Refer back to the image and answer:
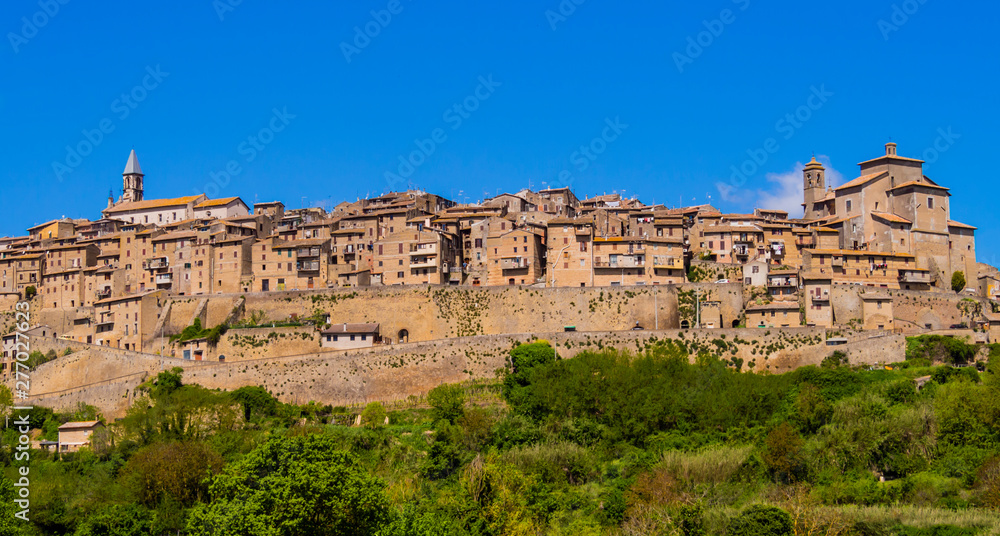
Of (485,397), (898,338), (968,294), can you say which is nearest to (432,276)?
(485,397)

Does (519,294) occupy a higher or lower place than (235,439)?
higher

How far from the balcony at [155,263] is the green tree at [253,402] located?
63.6 feet

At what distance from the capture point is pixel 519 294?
6806 cm

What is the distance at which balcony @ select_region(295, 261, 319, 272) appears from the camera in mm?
74062

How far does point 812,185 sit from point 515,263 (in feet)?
84.0

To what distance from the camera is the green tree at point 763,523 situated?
4009cm

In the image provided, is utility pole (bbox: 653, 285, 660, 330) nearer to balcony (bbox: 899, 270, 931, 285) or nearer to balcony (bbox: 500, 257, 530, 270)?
balcony (bbox: 500, 257, 530, 270)

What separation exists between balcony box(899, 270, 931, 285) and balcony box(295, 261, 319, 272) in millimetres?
36411

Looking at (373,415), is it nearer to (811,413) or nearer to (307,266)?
(307,266)

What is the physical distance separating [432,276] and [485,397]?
529 inches

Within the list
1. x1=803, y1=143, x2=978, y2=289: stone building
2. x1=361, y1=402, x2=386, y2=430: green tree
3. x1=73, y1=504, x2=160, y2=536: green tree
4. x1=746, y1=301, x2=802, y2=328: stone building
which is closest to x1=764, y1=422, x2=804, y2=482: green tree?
x1=746, y1=301, x2=802, y2=328: stone building

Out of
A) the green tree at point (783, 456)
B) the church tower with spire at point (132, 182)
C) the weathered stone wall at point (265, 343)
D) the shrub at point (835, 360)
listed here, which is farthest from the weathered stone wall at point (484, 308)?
the church tower with spire at point (132, 182)

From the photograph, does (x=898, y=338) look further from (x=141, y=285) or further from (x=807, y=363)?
(x=141, y=285)

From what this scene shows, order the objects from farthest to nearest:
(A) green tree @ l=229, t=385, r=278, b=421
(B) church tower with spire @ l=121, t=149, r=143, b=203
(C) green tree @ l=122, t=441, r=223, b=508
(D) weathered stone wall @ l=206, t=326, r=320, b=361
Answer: (B) church tower with spire @ l=121, t=149, r=143, b=203
(D) weathered stone wall @ l=206, t=326, r=320, b=361
(A) green tree @ l=229, t=385, r=278, b=421
(C) green tree @ l=122, t=441, r=223, b=508
